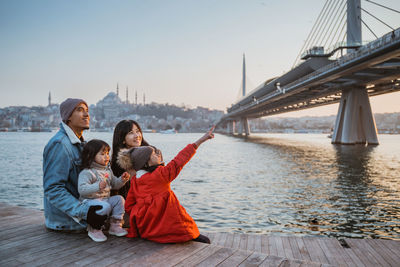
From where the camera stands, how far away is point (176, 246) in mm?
3469

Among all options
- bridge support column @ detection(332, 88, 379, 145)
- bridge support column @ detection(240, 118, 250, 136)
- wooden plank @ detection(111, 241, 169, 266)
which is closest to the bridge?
bridge support column @ detection(332, 88, 379, 145)

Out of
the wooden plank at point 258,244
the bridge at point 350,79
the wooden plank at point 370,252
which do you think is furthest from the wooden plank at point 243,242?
the bridge at point 350,79

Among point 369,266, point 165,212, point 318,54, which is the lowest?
point 369,266

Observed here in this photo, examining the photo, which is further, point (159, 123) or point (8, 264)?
point (159, 123)

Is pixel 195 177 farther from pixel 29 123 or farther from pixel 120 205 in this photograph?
pixel 29 123

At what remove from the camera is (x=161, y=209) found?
3566 millimetres

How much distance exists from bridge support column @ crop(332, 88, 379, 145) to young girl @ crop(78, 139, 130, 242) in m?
40.5

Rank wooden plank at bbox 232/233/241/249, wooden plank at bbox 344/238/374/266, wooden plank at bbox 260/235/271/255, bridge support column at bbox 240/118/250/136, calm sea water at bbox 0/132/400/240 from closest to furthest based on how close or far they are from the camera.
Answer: wooden plank at bbox 344/238/374/266 → wooden plank at bbox 260/235/271/255 → wooden plank at bbox 232/233/241/249 → calm sea water at bbox 0/132/400/240 → bridge support column at bbox 240/118/250/136

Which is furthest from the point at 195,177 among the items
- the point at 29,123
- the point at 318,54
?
the point at 29,123

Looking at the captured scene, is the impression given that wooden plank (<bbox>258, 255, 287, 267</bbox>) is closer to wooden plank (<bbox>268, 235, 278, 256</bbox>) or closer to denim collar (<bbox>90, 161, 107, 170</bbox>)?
wooden plank (<bbox>268, 235, 278, 256</bbox>)

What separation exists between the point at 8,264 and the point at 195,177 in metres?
12.7

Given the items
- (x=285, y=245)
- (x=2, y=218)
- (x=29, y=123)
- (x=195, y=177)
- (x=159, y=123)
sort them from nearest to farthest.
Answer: (x=2, y=218) → (x=285, y=245) → (x=195, y=177) → (x=159, y=123) → (x=29, y=123)

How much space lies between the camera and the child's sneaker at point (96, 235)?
3504mm

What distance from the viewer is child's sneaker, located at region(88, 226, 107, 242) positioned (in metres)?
3.50
